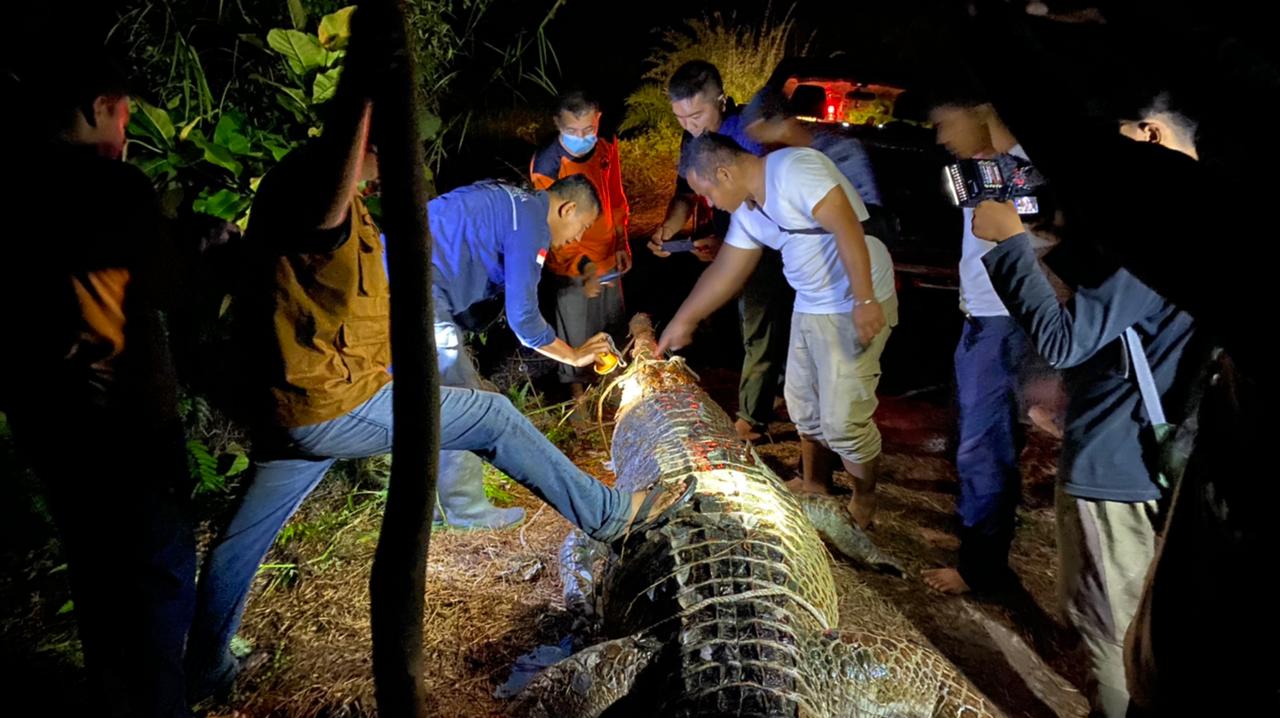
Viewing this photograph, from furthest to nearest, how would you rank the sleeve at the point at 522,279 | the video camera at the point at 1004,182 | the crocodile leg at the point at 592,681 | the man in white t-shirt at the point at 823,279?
the sleeve at the point at 522,279, the man in white t-shirt at the point at 823,279, the video camera at the point at 1004,182, the crocodile leg at the point at 592,681

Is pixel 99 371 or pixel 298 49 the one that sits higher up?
pixel 298 49

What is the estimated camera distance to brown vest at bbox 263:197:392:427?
2.08 meters

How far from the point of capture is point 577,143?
456 cm

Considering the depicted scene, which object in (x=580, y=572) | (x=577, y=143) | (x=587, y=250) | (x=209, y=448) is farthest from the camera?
(x=587, y=250)

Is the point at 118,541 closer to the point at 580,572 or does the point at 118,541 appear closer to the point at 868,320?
the point at 580,572

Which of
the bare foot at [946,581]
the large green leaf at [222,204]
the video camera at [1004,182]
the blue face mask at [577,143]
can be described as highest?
the blue face mask at [577,143]

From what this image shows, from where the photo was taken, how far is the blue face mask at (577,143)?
4.54 meters

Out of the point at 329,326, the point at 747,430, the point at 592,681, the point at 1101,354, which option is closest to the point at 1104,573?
the point at 1101,354

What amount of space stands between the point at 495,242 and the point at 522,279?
0.74 ft

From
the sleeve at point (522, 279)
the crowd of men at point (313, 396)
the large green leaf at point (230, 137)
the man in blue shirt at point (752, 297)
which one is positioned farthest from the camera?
the man in blue shirt at point (752, 297)

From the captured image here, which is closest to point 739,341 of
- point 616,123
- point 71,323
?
point 71,323

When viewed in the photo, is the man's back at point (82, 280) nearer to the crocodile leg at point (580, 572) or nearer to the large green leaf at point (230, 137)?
the large green leaf at point (230, 137)

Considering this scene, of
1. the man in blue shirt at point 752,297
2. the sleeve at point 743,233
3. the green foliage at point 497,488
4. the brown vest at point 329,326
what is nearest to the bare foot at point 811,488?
the man in blue shirt at point 752,297

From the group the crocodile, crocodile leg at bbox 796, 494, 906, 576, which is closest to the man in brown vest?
the crocodile
